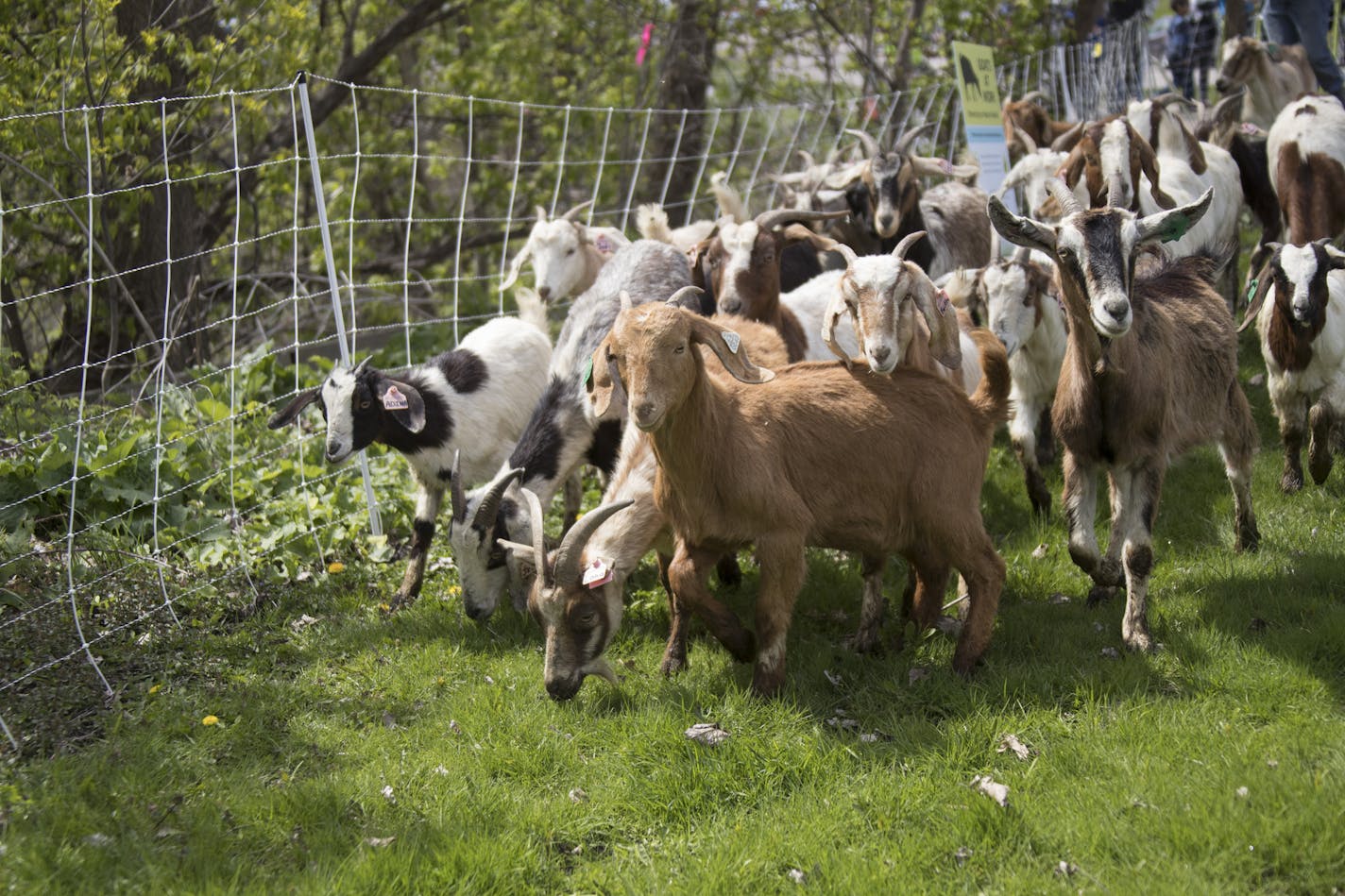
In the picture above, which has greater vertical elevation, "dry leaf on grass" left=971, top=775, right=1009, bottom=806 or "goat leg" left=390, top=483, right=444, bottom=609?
"dry leaf on grass" left=971, top=775, right=1009, bottom=806

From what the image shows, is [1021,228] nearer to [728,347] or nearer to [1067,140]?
[728,347]

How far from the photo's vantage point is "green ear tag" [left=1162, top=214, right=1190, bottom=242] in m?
4.59

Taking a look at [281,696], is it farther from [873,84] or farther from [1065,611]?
[873,84]

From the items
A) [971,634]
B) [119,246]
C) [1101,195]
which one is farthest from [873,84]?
[971,634]

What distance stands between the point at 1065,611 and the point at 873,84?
9.20m

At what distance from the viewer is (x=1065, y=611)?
16.8 ft

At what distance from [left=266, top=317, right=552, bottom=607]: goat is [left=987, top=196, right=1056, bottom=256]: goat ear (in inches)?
99.1

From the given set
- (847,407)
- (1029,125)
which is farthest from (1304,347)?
(1029,125)

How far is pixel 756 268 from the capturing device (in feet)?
21.6

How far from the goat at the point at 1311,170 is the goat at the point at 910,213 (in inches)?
76.1

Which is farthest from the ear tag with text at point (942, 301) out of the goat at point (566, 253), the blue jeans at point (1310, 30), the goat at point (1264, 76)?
the blue jeans at point (1310, 30)

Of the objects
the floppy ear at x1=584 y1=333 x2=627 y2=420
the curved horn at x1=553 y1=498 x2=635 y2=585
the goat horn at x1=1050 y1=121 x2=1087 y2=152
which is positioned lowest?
the curved horn at x1=553 y1=498 x2=635 y2=585

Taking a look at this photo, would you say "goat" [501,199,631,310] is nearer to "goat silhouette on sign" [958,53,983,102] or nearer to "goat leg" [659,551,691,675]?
"goat silhouette on sign" [958,53,983,102]

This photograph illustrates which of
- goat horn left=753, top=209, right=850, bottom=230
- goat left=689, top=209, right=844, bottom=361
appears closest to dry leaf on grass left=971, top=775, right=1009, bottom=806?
goat left=689, top=209, right=844, bottom=361
